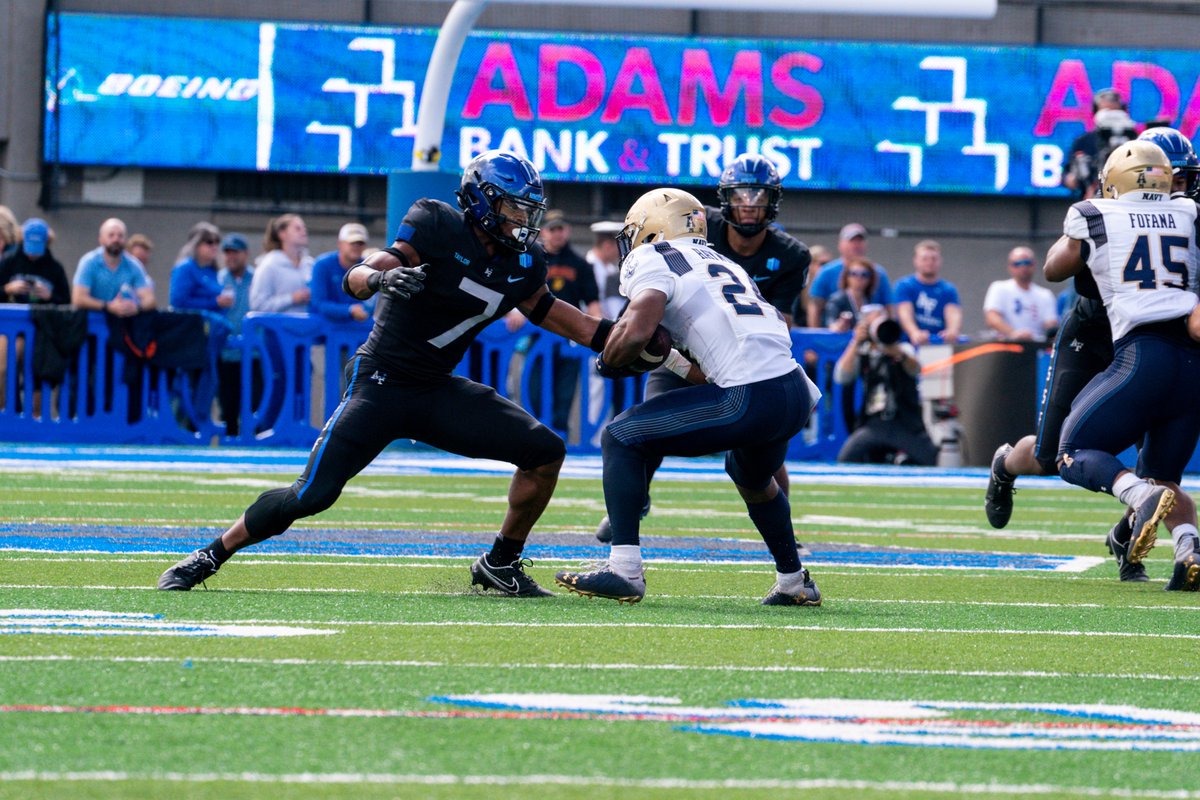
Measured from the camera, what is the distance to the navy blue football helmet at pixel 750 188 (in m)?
9.12

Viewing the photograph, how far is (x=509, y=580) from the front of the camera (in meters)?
7.42

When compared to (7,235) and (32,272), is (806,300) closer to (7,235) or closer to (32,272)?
(32,272)

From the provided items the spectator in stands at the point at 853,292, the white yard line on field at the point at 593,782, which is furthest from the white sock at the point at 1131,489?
the spectator in stands at the point at 853,292

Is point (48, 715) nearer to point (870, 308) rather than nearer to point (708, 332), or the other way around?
point (708, 332)

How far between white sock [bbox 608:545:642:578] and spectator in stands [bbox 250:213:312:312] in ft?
34.1

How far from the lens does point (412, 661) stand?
18.0 feet

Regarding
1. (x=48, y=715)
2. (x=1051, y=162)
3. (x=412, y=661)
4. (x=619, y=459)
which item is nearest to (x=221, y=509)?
(x=619, y=459)

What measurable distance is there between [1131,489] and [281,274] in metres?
10.6

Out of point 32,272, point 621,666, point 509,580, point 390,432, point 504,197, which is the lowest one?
point 509,580

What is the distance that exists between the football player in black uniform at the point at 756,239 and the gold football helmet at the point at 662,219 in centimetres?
167

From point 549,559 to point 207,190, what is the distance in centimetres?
1692

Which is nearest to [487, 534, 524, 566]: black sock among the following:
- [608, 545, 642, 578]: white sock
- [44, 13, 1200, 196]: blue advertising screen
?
[608, 545, 642, 578]: white sock

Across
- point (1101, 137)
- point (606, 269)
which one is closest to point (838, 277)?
point (606, 269)

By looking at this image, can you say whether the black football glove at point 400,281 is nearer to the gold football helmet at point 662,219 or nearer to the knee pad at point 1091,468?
the gold football helmet at point 662,219
